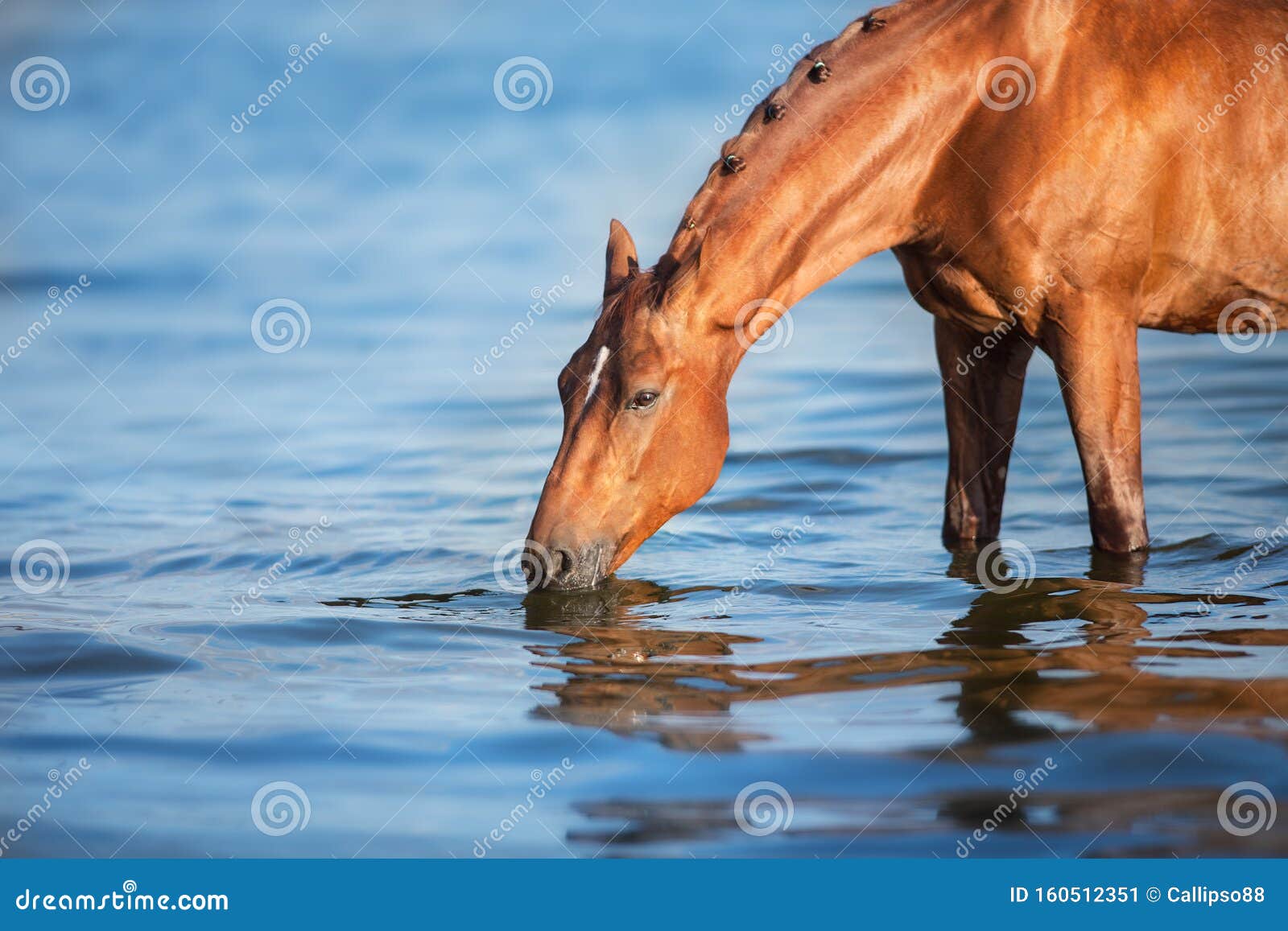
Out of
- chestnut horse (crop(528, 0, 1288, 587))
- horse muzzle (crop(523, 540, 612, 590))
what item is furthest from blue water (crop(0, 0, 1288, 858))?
chestnut horse (crop(528, 0, 1288, 587))

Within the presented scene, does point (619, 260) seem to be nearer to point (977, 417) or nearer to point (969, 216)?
point (969, 216)

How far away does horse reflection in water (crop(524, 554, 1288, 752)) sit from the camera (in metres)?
4.85

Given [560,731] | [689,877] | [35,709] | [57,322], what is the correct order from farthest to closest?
[57,322], [35,709], [560,731], [689,877]

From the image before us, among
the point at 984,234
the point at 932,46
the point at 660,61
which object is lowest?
the point at 984,234

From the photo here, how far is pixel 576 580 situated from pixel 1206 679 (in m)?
2.48

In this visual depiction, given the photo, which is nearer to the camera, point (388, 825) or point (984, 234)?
point (388, 825)

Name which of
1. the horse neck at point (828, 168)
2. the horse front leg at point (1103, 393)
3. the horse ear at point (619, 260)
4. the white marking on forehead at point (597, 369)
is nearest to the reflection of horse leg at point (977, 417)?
the horse front leg at point (1103, 393)

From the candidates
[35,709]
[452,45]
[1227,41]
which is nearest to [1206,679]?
[1227,41]

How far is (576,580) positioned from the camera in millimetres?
6320

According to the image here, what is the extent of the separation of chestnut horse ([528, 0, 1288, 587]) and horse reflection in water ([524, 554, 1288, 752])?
38cm

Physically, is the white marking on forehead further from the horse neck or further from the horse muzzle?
the horse muzzle

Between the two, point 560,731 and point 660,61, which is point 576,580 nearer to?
point 560,731

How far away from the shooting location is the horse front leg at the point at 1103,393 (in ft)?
21.2

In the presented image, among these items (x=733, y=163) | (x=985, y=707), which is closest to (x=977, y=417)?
(x=733, y=163)
